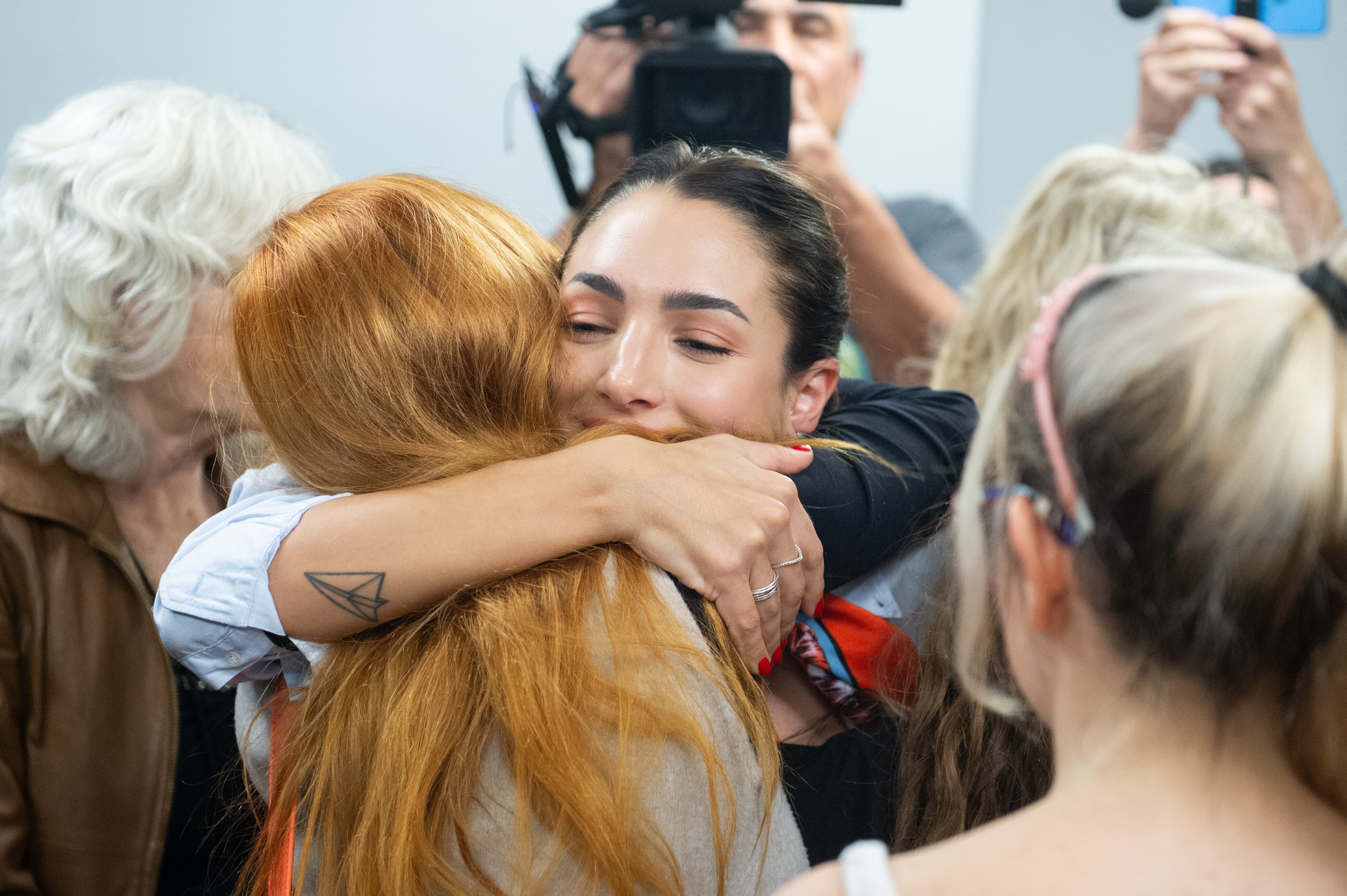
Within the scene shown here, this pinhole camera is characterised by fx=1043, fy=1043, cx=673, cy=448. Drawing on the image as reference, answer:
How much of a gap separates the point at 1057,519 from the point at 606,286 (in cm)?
50

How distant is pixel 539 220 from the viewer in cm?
146

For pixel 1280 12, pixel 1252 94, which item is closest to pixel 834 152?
pixel 1252 94

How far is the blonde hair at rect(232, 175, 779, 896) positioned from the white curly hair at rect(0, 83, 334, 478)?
537mm

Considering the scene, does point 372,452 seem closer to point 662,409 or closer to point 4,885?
point 662,409

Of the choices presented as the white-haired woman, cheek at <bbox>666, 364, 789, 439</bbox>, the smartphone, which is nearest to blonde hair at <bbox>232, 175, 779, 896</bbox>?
cheek at <bbox>666, 364, 789, 439</bbox>

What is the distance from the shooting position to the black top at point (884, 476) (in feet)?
2.88

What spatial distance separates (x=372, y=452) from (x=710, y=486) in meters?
0.26

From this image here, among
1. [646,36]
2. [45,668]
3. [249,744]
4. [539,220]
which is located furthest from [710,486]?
[646,36]

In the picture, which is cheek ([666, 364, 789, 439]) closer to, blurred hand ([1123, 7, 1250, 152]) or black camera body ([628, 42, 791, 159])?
black camera body ([628, 42, 791, 159])

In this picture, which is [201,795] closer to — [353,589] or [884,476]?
[353,589]

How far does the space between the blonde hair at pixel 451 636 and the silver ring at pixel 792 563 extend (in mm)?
71

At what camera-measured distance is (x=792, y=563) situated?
2.65ft

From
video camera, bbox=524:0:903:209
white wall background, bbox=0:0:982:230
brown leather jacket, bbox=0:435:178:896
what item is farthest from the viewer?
white wall background, bbox=0:0:982:230

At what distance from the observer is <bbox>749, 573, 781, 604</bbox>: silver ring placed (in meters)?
0.78
